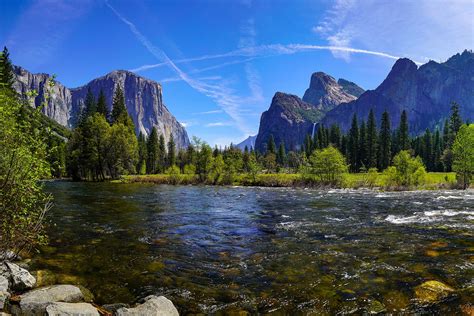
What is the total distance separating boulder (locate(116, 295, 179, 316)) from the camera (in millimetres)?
7160

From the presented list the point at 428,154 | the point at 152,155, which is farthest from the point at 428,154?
the point at 152,155

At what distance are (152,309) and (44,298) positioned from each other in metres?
2.69

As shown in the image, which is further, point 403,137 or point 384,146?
point 403,137

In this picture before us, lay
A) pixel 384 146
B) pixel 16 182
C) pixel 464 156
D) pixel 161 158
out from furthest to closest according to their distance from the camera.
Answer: pixel 161 158 → pixel 384 146 → pixel 464 156 → pixel 16 182

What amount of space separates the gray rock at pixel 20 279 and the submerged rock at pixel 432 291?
1065cm

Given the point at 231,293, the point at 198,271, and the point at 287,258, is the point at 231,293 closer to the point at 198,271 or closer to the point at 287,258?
the point at 198,271

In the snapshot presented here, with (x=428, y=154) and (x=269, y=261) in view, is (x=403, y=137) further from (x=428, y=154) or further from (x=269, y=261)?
(x=269, y=261)

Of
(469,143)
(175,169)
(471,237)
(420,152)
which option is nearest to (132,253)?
(471,237)

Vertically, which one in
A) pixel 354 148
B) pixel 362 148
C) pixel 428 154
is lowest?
pixel 428 154

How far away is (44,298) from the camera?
7.80 metres

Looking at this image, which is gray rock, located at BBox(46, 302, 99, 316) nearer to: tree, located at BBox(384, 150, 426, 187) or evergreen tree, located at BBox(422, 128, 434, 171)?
tree, located at BBox(384, 150, 426, 187)

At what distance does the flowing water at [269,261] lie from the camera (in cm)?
919

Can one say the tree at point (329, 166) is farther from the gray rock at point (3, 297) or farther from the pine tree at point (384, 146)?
the gray rock at point (3, 297)

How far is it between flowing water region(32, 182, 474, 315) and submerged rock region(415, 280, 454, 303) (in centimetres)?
22
